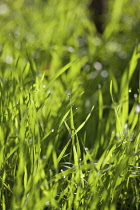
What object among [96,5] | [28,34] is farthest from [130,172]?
[96,5]

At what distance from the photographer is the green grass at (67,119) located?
0.91 metres

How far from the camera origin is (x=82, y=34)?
2375 millimetres

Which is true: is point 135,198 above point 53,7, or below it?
below

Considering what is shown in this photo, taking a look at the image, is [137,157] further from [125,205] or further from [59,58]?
[59,58]

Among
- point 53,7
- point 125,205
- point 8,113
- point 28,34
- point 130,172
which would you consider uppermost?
point 53,7

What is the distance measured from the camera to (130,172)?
3.27 feet

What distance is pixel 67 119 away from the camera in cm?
112

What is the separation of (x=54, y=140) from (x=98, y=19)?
1643 mm

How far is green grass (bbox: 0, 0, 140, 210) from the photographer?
91 centimetres

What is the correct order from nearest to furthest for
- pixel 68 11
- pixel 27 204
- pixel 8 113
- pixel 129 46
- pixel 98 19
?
pixel 27 204, pixel 8 113, pixel 129 46, pixel 68 11, pixel 98 19

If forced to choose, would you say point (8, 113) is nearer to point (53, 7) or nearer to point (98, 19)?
point (53, 7)

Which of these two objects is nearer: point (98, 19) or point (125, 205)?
point (125, 205)

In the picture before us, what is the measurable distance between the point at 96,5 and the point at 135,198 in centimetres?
189

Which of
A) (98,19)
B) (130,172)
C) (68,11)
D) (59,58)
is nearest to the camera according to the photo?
(130,172)
